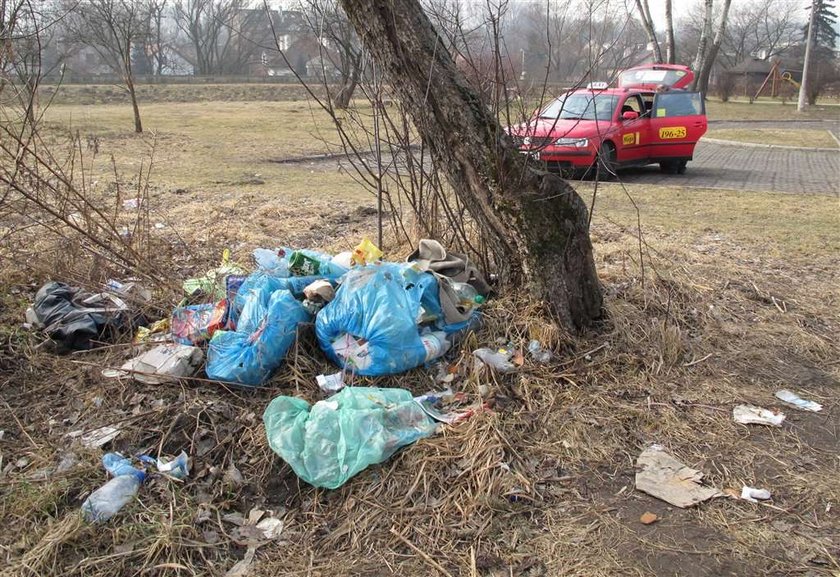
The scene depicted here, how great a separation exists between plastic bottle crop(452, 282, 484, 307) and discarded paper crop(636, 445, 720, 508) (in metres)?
1.31

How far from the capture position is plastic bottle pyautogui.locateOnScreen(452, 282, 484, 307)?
374cm

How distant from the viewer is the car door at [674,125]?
428 inches

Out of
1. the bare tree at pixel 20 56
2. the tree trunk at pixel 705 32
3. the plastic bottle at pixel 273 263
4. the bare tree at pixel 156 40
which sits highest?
the bare tree at pixel 156 40

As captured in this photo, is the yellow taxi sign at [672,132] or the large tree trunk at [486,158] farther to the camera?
the yellow taxi sign at [672,132]

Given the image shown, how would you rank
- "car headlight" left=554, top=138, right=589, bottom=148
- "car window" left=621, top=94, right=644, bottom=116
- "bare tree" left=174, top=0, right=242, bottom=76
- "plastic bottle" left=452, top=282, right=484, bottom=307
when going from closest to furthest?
"plastic bottle" left=452, top=282, right=484, bottom=307 → "car headlight" left=554, top=138, right=589, bottom=148 → "car window" left=621, top=94, right=644, bottom=116 → "bare tree" left=174, top=0, right=242, bottom=76

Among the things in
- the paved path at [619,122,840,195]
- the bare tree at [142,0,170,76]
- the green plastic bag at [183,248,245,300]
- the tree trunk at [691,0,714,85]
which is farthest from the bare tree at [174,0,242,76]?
the green plastic bag at [183,248,245,300]

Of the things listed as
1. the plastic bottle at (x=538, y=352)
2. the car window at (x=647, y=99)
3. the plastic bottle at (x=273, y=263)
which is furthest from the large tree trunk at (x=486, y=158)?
the car window at (x=647, y=99)

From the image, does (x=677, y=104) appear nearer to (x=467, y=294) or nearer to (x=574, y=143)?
(x=574, y=143)

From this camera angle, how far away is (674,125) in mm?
10883

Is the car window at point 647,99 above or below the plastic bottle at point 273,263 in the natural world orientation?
above

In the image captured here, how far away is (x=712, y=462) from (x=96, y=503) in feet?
8.23

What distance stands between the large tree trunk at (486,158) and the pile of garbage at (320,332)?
476 mm

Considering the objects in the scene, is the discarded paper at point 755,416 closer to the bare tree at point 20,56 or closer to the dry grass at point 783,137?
the bare tree at point 20,56

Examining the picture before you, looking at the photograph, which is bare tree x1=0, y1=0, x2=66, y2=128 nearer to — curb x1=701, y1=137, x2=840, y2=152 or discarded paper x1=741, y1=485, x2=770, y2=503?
discarded paper x1=741, y1=485, x2=770, y2=503
